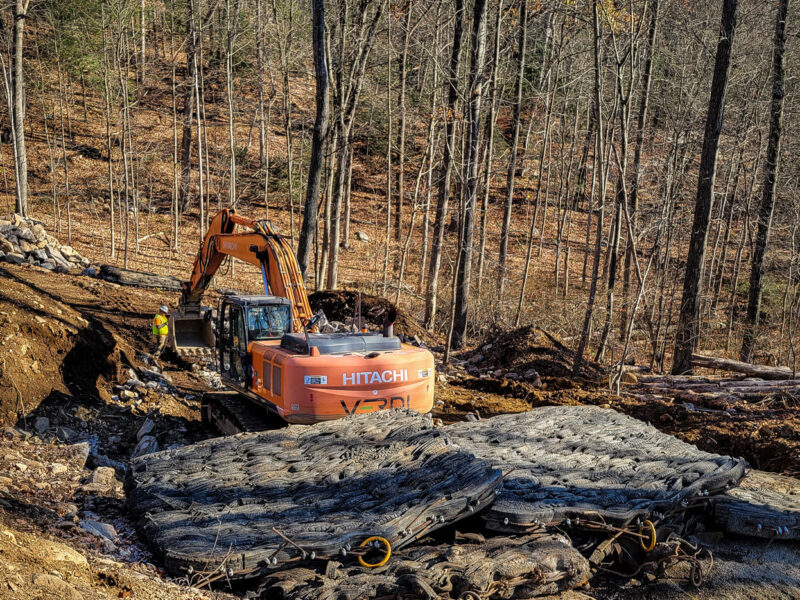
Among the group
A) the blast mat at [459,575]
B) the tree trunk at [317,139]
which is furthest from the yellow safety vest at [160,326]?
the blast mat at [459,575]

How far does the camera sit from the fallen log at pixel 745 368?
14150 millimetres

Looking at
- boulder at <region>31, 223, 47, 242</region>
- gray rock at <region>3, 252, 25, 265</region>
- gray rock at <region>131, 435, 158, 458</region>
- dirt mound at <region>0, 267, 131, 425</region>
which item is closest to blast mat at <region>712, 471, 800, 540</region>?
gray rock at <region>131, 435, 158, 458</region>

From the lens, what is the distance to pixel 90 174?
3127cm

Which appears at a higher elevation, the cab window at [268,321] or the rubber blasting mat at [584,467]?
the cab window at [268,321]

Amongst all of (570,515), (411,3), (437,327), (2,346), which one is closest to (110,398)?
(2,346)

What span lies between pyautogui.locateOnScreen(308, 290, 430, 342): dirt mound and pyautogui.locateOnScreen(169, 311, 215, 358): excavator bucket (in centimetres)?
347

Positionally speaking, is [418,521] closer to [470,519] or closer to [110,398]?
[470,519]

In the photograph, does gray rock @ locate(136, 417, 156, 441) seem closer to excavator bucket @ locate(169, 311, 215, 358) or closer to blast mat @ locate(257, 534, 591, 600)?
excavator bucket @ locate(169, 311, 215, 358)

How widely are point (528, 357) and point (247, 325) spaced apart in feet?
25.9

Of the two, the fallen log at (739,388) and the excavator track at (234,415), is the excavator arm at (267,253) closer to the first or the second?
the excavator track at (234,415)

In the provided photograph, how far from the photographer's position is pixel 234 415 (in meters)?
10.3

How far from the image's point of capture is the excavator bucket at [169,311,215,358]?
1459 centimetres

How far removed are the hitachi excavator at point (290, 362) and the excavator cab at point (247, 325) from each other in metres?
0.02

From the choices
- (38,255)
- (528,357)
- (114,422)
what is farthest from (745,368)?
(38,255)
